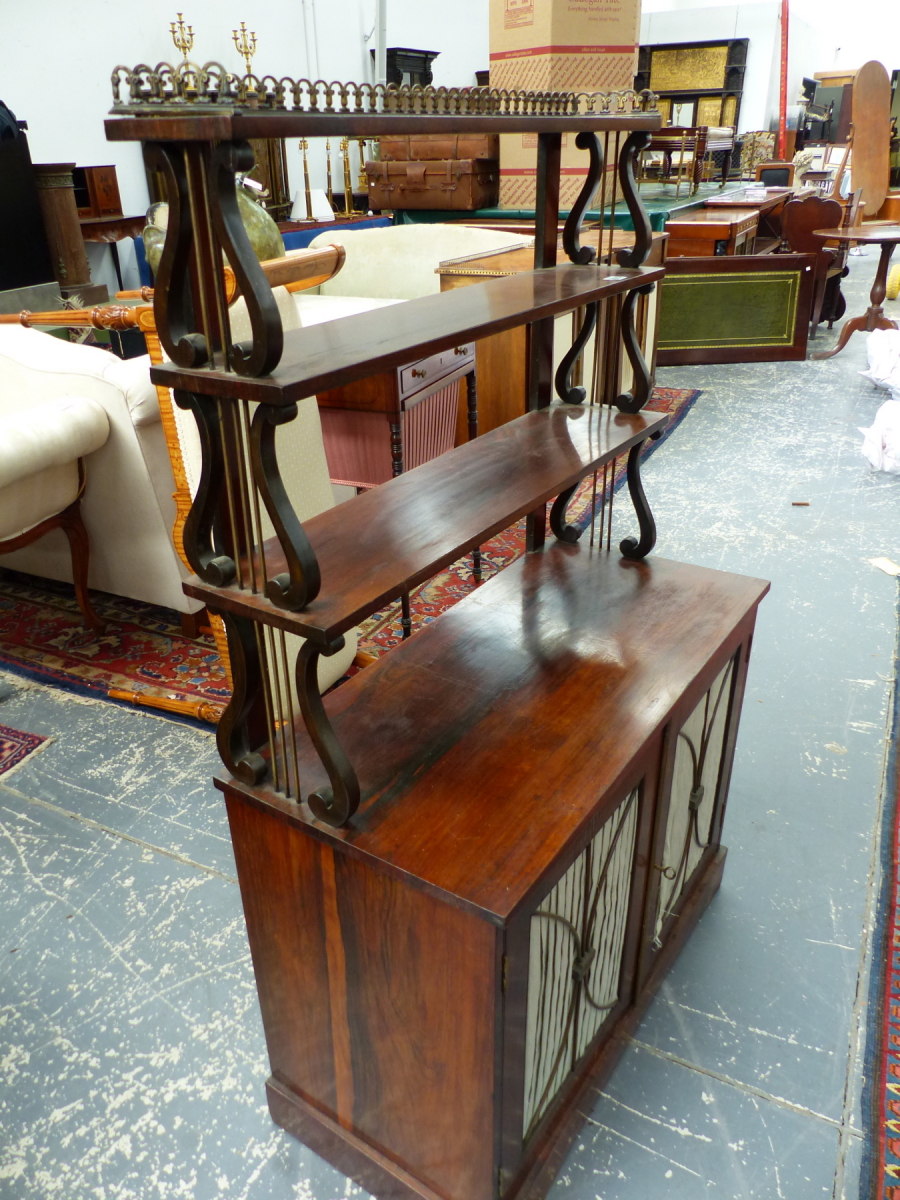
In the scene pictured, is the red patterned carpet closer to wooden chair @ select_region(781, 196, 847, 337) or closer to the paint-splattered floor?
the paint-splattered floor

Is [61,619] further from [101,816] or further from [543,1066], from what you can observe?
[543,1066]

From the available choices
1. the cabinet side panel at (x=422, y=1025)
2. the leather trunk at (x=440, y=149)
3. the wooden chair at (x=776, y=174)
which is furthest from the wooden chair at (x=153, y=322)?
the wooden chair at (x=776, y=174)

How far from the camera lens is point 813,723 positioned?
2.36 m

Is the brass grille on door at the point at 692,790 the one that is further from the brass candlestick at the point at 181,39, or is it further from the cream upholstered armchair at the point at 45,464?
the cream upholstered armchair at the point at 45,464

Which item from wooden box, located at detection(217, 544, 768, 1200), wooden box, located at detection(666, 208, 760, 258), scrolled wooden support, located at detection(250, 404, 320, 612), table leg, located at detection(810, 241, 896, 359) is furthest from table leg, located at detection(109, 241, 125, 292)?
scrolled wooden support, located at detection(250, 404, 320, 612)

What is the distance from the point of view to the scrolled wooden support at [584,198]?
1541 millimetres

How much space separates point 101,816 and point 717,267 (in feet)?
16.1

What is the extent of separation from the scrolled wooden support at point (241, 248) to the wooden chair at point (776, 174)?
8.70 metres

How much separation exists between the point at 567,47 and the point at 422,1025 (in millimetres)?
4225

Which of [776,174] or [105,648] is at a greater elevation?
[776,174]

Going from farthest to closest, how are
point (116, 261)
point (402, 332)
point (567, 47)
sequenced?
point (116, 261) < point (567, 47) < point (402, 332)

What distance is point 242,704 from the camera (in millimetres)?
1143

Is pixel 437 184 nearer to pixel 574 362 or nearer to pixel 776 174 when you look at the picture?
pixel 574 362

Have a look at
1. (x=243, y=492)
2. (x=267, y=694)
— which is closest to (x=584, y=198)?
(x=243, y=492)
